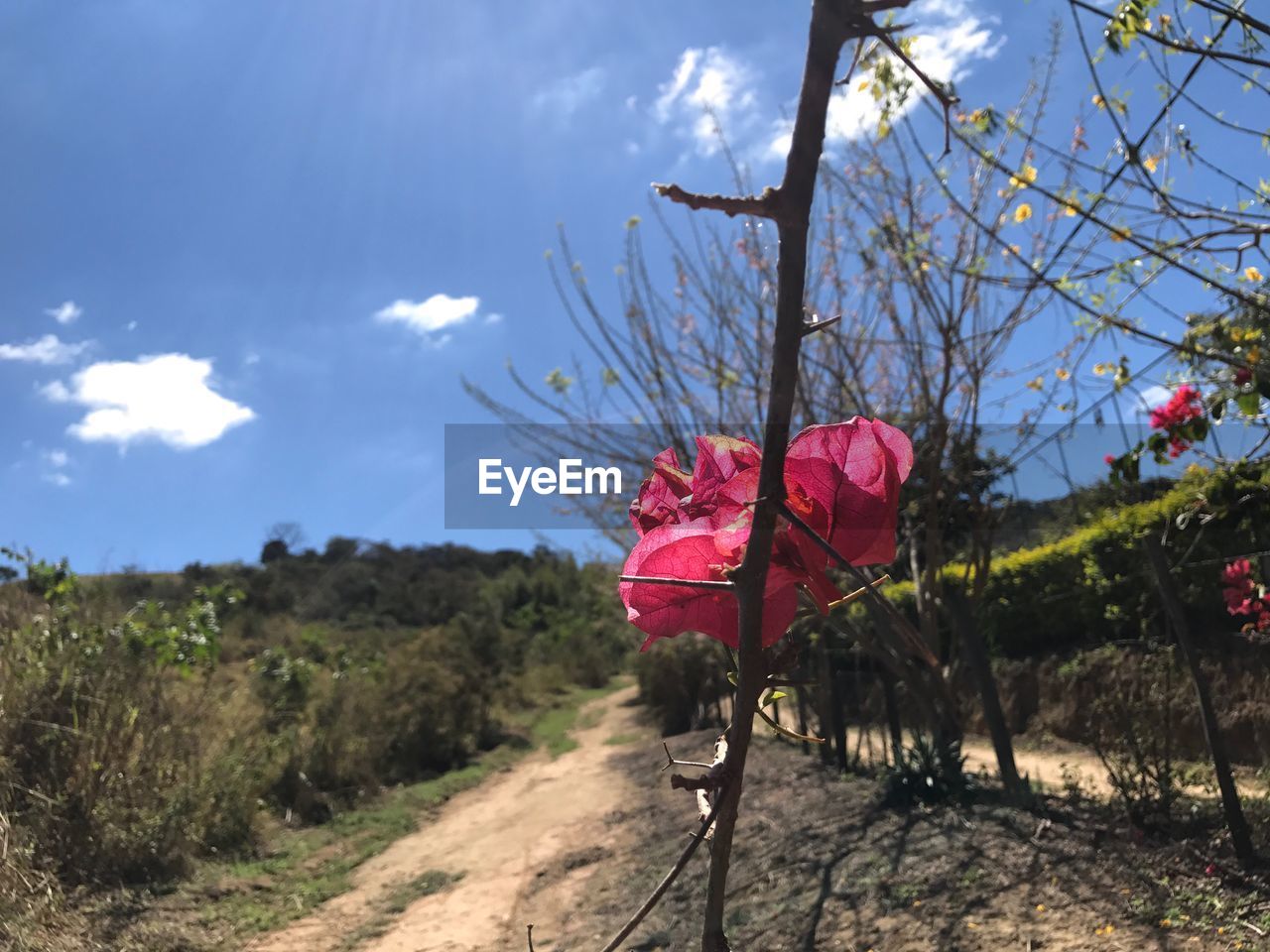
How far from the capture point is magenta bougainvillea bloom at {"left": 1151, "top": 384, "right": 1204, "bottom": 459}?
3.31m

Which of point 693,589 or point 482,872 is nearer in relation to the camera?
point 693,589

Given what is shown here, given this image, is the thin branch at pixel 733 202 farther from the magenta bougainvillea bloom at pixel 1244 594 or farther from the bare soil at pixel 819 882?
the magenta bougainvillea bloom at pixel 1244 594

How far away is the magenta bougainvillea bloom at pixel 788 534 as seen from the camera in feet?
1.83

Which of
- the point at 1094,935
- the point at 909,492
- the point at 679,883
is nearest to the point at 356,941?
the point at 679,883

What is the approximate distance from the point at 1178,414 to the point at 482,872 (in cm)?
479

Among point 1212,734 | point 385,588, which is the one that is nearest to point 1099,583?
point 1212,734

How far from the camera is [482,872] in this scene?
5.65m

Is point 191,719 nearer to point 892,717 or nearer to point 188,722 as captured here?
point 188,722

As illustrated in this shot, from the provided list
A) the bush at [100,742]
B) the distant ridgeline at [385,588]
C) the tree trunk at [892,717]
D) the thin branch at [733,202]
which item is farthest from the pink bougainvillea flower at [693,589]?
the distant ridgeline at [385,588]

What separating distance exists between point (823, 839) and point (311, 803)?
17.3 ft

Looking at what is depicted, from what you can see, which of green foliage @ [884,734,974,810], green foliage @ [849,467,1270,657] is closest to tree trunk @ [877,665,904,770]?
green foliage @ [884,734,974,810]

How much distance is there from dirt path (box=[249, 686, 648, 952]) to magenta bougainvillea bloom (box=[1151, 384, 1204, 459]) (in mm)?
3621

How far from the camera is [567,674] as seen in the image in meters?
18.2

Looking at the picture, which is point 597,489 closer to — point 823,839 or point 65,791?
point 823,839
